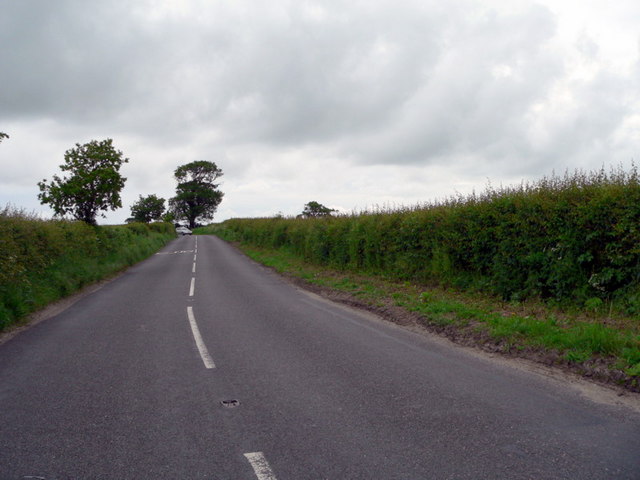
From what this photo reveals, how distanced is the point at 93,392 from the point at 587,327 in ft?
24.0

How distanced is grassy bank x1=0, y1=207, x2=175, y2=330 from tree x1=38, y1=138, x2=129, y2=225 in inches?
46.0

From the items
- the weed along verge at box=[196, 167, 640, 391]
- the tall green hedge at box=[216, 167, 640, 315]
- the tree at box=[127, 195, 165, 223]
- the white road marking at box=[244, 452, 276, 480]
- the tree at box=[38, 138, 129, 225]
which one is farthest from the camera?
the tree at box=[127, 195, 165, 223]

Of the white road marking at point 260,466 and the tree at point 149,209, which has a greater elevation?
the tree at point 149,209

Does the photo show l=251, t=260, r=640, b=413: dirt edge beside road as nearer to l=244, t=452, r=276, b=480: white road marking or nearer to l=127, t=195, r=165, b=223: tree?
l=244, t=452, r=276, b=480: white road marking

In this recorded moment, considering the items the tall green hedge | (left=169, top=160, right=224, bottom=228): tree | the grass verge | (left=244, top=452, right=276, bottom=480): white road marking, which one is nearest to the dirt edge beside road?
the grass verge

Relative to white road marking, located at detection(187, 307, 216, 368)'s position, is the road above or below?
above

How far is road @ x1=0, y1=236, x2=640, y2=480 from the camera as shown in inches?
159

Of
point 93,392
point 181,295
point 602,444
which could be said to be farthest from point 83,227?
point 602,444

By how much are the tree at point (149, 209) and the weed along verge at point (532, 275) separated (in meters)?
93.2

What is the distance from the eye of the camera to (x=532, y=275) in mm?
10945

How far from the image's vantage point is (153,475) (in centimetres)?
390

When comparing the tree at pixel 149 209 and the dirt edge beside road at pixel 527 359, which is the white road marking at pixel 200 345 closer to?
the dirt edge beside road at pixel 527 359

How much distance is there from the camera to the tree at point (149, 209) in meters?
102

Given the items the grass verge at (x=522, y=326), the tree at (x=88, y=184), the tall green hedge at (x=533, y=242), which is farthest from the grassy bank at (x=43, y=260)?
the tall green hedge at (x=533, y=242)
